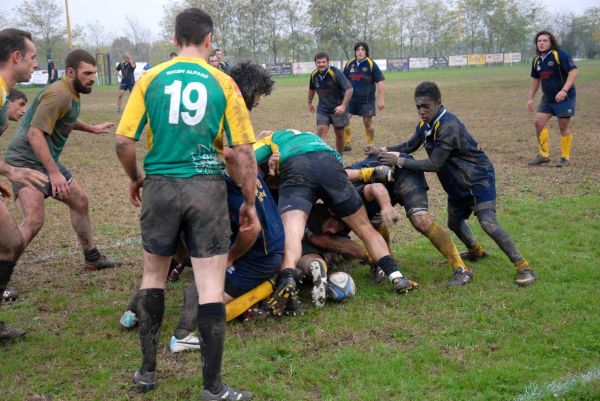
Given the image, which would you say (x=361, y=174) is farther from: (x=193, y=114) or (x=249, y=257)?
(x=193, y=114)

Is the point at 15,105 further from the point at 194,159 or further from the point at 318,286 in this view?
the point at 318,286

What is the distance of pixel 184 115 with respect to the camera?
129 inches

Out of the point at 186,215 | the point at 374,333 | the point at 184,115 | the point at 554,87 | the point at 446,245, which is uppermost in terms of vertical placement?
the point at 554,87

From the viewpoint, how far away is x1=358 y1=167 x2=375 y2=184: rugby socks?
551 centimetres

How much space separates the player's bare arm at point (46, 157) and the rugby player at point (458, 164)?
2740mm

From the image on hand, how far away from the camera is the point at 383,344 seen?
4.07m

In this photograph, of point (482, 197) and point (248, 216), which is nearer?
point (248, 216)

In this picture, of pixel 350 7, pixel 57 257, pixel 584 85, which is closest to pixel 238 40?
pixel 350 7

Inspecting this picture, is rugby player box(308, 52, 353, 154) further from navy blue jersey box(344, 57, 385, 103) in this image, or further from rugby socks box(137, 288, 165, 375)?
rugby socks box(137, 288, 165, 375)

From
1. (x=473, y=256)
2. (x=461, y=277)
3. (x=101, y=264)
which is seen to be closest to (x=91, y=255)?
(x=101, y=264)

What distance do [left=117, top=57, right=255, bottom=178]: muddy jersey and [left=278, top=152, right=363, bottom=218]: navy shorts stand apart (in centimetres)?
157

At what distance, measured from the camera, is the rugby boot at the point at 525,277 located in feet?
16.4

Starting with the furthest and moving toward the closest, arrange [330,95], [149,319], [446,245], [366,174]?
1. [330,95]
2. [366,174]
3. [446,245]
4. [149,319]

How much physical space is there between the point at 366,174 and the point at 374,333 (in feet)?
5.62
